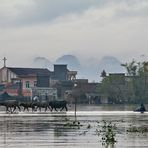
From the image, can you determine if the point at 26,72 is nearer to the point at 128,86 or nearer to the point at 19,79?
the point at 19,79

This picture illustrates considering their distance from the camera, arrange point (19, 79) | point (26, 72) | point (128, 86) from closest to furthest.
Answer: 1. point (128, 86)
2. point (19, 79)
3. point (26, 72)

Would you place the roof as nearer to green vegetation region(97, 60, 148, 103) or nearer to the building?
the building

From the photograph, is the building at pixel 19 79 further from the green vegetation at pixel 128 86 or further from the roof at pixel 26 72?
the green vegetation at pixel 128 86

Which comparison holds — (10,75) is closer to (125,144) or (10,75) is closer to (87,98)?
(87,98)

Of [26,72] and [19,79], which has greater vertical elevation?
[26,72]

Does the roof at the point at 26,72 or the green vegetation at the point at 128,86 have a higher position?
the roof at the point at 26,72

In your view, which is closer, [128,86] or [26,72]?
[128,86]

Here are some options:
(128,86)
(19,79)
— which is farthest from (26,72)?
(128,86)

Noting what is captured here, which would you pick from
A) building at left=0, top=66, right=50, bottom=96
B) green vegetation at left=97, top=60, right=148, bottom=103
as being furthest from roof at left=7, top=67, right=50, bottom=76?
green vegetation at left=97, top=60, right=148, bottom=103

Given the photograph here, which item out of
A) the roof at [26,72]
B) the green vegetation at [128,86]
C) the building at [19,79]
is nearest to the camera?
the green vegetation at [128,86]

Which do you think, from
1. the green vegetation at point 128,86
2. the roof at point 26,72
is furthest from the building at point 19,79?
the green vegetation at point 128,86

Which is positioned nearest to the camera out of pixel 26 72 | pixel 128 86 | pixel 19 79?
pixel 128 86

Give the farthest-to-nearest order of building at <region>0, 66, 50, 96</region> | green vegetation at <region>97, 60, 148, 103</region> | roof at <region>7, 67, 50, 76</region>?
1. roof at <region>7, 67, 50, 76</region>
2. building at <region>0, 66, 50, 96</region>
3. green vegetation at <region>97, 60, 148, 103</region>

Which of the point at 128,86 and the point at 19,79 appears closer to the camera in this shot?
the point at 128,86
